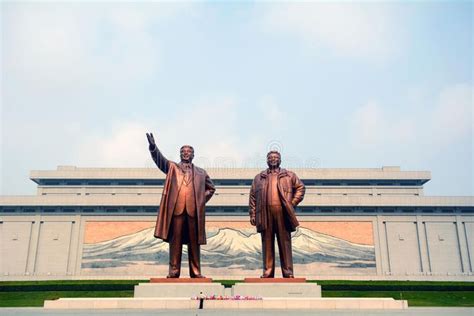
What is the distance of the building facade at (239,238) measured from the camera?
2195cm

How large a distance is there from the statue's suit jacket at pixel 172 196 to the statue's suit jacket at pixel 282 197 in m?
0.94

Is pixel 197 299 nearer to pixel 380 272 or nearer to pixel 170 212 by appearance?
pixel 170 212

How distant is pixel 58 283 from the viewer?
1487cm

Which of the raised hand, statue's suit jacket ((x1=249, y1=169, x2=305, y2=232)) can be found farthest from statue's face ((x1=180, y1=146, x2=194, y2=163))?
statue's suit jacket ((x1=249, y1=169, x2=305, y2=232))

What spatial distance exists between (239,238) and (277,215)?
15.3m

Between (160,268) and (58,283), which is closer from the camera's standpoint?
(58,283)

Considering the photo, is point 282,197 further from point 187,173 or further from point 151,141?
point 151,141

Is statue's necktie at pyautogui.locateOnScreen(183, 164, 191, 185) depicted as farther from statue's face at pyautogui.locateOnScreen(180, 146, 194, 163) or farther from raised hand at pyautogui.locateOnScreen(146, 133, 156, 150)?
raised hand at pyautogui.locateOnScreen(146, 133, 156, 150)

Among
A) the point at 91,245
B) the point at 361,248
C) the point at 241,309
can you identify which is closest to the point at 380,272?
the point at 361,248

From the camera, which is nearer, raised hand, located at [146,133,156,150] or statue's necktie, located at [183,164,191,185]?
raised hand, located at [146,133,156,150]

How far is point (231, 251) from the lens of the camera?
2211cm

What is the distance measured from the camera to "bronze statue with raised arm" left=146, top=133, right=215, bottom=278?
723 cm

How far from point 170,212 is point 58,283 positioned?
9835 mm

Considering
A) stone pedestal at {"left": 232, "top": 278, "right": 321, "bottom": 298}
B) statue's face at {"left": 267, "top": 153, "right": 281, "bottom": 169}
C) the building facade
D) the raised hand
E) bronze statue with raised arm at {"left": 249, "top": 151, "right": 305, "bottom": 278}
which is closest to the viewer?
stone pedestal at {"left": 232, "top": 278, "right": 321, "bottom": 298}
